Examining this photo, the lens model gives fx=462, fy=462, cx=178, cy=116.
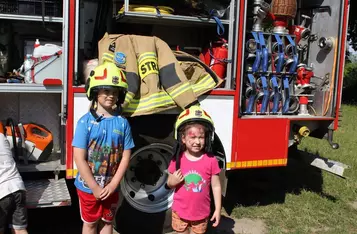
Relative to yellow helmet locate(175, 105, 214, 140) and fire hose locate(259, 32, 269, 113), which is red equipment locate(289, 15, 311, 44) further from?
yellow helmet locate(175, 105, 214, 140)

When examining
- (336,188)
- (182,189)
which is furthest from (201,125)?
(336,188)

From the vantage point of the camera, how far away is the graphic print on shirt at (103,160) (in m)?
3.19

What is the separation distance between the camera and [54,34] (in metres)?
4.41

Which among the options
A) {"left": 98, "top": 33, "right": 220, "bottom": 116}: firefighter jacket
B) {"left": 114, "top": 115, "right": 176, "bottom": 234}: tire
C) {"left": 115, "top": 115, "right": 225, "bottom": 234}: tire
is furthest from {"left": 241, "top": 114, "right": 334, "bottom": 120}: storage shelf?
{"left": 114, "top": 115, "right": 176, "bottom": 234}: tire

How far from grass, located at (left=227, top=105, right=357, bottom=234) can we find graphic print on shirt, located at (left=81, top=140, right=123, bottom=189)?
2007 millimetres

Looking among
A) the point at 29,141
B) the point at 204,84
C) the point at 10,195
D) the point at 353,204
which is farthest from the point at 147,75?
the point at 353,204

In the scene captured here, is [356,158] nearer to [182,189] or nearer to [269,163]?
[269,163]

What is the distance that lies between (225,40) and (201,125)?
5.45 feet

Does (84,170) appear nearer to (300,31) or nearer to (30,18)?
(30,18)

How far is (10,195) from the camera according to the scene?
3234 mm

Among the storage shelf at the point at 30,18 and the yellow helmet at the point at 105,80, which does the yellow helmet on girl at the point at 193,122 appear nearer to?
the yellow helmet at the point at 105,80

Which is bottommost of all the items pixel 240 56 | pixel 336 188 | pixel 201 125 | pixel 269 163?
pixel 336 188

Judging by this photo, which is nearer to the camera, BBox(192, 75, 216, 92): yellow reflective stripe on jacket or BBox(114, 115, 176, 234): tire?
BBox(114, 115, 176, 234): tire

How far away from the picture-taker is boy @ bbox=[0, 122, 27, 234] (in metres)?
3.22
